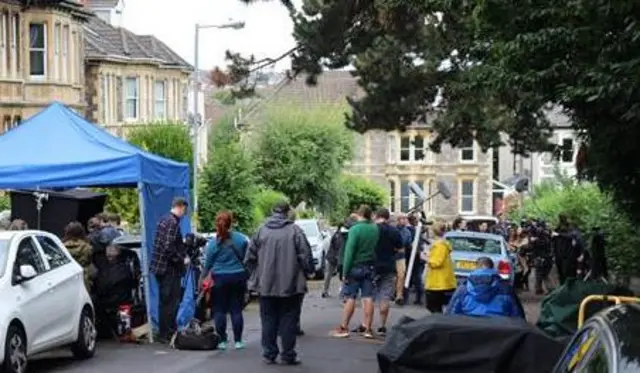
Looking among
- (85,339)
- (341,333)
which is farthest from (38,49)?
(85,339)

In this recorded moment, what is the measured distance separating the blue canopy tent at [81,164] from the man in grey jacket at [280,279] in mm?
2744

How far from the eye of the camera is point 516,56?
33.6 ft

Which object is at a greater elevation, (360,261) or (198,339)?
(360,261)

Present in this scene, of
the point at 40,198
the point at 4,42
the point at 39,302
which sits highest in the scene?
the point at 4,42

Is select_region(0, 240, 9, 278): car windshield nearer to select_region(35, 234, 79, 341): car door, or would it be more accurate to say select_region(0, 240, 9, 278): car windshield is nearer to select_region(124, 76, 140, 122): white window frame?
select_region(35, 234, 79, 341): car door

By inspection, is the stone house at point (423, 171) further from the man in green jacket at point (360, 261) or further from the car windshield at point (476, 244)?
the man in green jacket at point (360, 261)

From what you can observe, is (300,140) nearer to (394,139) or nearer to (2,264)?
(394,139)

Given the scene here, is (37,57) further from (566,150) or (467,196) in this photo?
(467,196)

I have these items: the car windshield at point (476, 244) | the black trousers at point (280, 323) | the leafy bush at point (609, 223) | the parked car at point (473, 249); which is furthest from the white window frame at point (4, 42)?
the black trousers at point (280, 323)

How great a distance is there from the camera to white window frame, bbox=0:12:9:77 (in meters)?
36.5

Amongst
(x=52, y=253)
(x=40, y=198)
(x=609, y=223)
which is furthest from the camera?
(x=609, y=223)

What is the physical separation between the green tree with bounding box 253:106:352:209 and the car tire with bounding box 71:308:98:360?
4045cm

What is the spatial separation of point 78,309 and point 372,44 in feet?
33.8

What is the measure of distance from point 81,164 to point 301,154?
1593 inches
